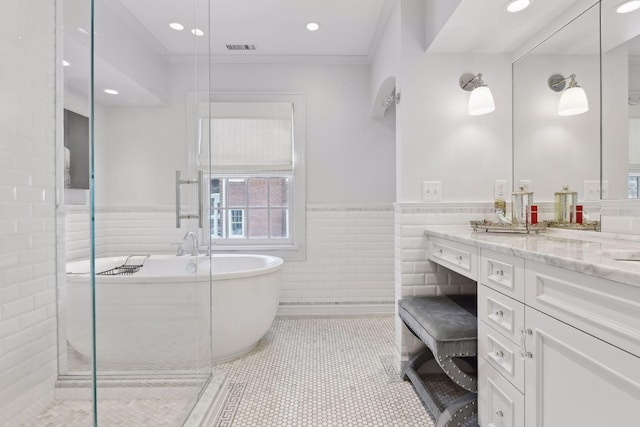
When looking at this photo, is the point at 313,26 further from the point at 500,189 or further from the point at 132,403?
the point at 132,403

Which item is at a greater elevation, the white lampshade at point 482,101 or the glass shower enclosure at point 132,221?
the white lampshade at point 482,101

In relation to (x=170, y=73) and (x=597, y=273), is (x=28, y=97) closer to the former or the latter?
(x=170, y=73)

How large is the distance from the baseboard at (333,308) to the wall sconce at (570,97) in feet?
7.48

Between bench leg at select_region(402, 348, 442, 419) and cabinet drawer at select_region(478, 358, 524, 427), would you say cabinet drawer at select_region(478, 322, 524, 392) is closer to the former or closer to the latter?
cabinet drawer at select_region(478, 358, 524, 427)

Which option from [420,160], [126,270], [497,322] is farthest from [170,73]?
[497,322]

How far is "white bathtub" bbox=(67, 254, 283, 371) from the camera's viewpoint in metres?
1.31

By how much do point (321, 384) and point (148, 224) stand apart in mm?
1364

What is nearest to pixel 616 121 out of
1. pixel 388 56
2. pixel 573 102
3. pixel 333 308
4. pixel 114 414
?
pixel 573 102

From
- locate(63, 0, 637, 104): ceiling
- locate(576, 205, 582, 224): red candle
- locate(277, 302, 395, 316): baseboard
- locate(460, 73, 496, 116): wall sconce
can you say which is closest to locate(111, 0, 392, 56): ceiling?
locate(63, 0, 637, 104): ceiling

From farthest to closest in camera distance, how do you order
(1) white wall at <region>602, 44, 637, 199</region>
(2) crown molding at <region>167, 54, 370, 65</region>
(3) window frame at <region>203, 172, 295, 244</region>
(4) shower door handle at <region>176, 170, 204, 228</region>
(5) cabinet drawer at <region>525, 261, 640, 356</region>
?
1. (3) window frame at <region>203, 172, 295, 244</region>
2. (2) crown molding at <region>167, 54, 370, 65</region>
3. (4) shower door handle at <region>176, 170, 204, 228</region>
4. (1) white wall at <region>602, 44, 637, 199</region>
5. (5) cabinet drawer at <region>525, 261, 640, 356</region>

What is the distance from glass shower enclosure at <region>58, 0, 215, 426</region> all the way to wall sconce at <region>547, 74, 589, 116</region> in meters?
2.01

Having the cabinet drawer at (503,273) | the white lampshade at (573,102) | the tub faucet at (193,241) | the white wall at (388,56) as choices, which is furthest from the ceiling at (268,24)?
the cabinet drawer at (503,273)

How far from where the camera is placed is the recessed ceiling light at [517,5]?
5.33 feet

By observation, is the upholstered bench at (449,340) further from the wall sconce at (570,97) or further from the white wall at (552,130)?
the wall sconce at (570,97)
